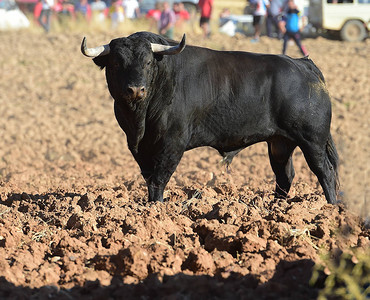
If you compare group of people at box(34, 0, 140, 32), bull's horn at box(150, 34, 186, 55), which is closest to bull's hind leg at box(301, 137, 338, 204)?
bull's horn at box(150, 34, 186, 55)

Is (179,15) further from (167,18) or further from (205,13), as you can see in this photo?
(167,18)

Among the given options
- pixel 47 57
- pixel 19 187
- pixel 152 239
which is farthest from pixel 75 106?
pixel 152 239

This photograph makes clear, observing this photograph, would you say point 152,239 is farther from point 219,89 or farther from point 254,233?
point 219,89

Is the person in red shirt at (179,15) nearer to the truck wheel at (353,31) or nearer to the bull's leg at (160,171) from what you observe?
the truck wheel at (353,31)

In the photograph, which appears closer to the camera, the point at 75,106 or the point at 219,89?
the point at 219,89

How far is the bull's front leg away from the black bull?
0.4 inches

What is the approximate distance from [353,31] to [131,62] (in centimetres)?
1856

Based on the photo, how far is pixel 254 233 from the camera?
5.69 meters

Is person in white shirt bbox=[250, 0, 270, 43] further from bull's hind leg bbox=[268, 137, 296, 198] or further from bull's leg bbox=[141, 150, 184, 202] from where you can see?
bull's leg bbox=[141, 150, 184, 202]

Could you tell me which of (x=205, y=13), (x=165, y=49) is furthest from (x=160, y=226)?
(x=205, y=13)

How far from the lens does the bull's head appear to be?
22.2 ft

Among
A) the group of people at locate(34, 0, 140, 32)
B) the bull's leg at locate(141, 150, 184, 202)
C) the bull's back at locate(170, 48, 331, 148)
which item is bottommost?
the group of people at locate(34, 0, 140, 32)

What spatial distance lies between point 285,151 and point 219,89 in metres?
1.28

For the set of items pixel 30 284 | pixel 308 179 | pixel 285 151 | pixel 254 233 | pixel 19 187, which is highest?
pixel 30 284
